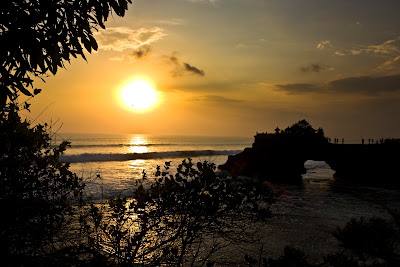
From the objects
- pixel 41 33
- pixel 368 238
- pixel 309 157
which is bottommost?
pixel 368 238

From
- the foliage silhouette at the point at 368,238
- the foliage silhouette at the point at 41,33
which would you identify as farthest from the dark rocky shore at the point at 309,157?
the foliage silhouette at the point at 41,33

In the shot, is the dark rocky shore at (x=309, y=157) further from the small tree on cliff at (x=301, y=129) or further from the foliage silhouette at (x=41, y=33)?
the foliage silhouette at (x=41, y=33)

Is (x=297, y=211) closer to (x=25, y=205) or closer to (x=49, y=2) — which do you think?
(x=25, y=205)

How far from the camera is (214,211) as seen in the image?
18.5ft

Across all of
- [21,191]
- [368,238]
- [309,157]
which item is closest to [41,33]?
[21,191]

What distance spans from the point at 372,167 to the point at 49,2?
34.9 meters

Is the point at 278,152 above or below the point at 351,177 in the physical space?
above

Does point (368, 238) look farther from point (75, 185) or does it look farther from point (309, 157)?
point (309, 157)

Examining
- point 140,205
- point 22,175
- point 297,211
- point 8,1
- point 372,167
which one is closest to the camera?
point 8,1

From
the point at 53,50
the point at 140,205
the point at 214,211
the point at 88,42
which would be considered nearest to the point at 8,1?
the point at 53,50

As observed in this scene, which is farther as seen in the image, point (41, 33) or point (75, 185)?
point (75, 185)

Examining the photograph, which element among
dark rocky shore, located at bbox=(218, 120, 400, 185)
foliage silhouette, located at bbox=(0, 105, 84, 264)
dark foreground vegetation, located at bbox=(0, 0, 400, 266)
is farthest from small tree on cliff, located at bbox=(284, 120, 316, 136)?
foliage silhouette, located at bbox=(0, 105, 84, 264)

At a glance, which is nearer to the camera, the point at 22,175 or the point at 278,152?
the point at 22,175

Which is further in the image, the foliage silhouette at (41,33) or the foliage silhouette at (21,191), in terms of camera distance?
the foliage silhouette at (21,191)
